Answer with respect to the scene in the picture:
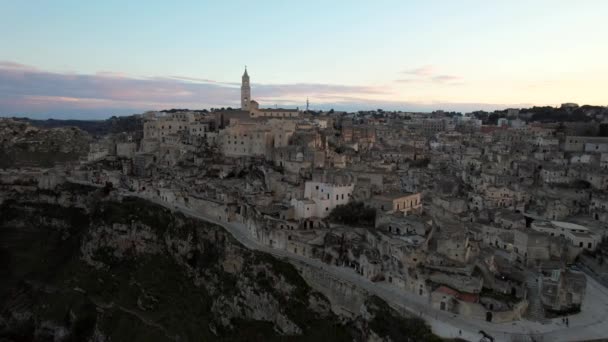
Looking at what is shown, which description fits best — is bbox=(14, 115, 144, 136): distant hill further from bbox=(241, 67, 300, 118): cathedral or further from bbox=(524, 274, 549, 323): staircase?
bbox=(524, 274, 549, 323): staircase

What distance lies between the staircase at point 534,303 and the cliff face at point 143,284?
6462 mm

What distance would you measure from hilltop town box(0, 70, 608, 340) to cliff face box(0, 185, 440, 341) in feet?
5.31

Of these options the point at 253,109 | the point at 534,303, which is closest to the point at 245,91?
the point at 253,109

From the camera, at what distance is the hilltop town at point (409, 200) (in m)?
26.0

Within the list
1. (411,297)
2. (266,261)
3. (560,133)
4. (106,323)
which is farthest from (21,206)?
(560,133)

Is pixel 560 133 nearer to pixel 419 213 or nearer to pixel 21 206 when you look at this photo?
pixel 419 213

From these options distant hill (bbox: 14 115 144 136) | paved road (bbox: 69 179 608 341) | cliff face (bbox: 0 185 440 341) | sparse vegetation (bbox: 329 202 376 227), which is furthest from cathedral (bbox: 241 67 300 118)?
paved road (bbox: 69 179 608 341)

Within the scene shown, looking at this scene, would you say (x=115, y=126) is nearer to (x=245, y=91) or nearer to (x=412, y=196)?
(x=245, y=91)

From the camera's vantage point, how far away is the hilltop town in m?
26.0

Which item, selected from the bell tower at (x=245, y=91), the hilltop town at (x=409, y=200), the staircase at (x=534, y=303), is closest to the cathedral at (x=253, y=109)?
the bell tower at (x=245, y=91)

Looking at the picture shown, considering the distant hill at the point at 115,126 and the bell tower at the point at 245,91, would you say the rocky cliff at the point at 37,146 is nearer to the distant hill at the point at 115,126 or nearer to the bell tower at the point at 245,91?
the distant hill at the point at 115,126

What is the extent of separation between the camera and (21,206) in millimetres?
57406

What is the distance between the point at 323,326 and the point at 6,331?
105 ft

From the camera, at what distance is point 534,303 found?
25266 mm
